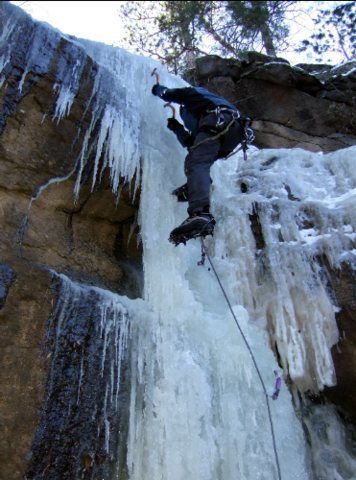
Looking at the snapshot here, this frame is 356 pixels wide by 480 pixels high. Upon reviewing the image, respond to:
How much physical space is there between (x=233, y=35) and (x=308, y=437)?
7.28 meters

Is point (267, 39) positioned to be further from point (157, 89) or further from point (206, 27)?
point (157, 89)

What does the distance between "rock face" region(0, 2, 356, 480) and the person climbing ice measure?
78 centimetres

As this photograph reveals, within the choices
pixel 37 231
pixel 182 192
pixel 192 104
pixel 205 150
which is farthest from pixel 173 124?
pixel 37 231

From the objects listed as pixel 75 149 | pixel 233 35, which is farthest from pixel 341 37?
pixel 75 149

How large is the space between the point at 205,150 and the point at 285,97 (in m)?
3.55

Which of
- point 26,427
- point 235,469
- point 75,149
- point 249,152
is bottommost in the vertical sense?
point 235,469

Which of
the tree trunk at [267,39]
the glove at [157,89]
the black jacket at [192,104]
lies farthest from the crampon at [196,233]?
the tree trunk at [267,39]

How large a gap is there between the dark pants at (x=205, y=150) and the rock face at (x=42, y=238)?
2.56 feet

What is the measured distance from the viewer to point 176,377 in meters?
3.46

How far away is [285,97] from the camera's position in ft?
23.4

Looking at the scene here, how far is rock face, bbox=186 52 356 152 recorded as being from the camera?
6.82 metres

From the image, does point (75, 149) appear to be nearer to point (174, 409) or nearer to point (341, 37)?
point (174, 409)

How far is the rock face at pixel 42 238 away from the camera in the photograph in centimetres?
308

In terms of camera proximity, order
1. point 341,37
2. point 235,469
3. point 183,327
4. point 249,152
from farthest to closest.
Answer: point 341,37
point 249,152
point 183,327
point 235,469
